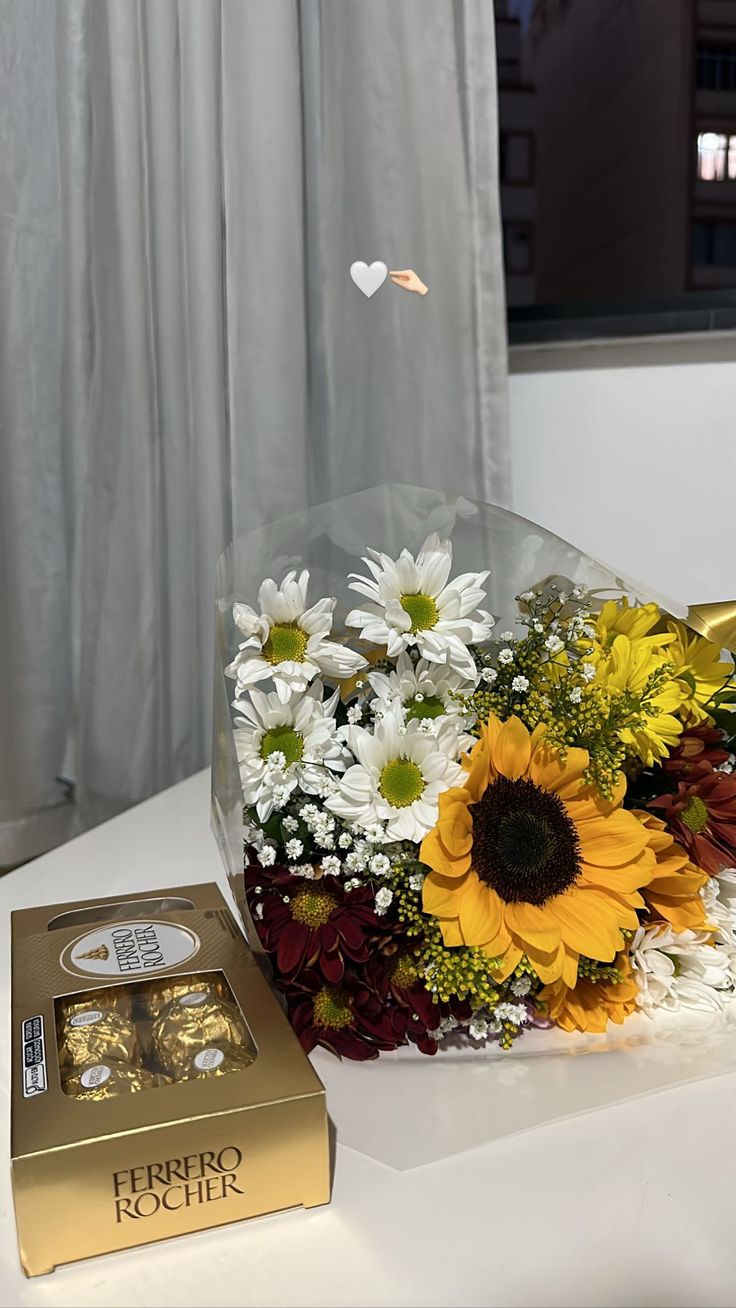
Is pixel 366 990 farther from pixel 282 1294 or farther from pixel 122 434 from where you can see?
pixel 122 434

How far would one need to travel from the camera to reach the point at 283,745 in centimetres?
66

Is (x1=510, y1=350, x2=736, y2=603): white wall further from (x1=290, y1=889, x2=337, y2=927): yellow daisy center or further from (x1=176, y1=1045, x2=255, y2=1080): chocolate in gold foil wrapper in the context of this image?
(x1=176, y1=1045, x2=255, y2=1080): chocolate in gold foil wrapper

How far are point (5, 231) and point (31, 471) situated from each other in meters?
0.38

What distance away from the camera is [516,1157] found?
532mm

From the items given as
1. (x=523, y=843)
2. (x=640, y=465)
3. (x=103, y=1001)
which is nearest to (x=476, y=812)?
(x=523, y=843)

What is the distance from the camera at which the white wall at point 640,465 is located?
4.86 feet

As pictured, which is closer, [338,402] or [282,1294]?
[282,1294]

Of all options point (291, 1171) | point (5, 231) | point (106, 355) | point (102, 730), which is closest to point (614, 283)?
point (106, 355)

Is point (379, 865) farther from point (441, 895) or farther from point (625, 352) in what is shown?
point (625, 352)

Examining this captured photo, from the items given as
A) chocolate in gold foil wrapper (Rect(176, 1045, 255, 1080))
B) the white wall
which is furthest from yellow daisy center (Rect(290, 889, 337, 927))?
the white wall

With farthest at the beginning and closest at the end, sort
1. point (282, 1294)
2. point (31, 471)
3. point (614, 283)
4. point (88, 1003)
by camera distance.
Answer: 1. point (31, 471)
2. point (614, 283)
3. point (88, 1003)
4. point (282, 1294)

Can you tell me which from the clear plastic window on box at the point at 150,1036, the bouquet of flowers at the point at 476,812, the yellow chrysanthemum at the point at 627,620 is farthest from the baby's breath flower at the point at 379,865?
the yellow chrysanthemum at the point at 627,620

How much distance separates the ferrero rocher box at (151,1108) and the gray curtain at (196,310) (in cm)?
122

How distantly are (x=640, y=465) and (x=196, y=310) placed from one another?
Result: 2.55 feet
